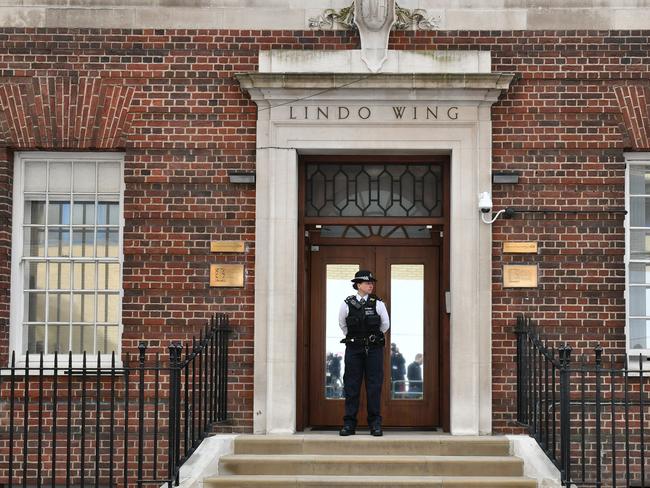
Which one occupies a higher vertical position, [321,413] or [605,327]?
[605,327]

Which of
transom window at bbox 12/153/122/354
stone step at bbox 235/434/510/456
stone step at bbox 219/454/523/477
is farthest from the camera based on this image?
transom window at bbox 12/153/122/354

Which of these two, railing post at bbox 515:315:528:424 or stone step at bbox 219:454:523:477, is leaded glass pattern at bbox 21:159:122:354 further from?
railing post at bbox 515:315:528:424

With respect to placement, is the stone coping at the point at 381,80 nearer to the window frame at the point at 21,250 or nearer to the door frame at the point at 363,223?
the door frame at the point at 363,223

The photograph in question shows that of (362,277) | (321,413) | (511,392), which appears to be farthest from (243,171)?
(511,392)

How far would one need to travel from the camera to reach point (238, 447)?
34.2 feet

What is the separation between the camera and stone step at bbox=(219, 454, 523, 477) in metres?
9.93

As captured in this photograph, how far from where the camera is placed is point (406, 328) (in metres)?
11.8

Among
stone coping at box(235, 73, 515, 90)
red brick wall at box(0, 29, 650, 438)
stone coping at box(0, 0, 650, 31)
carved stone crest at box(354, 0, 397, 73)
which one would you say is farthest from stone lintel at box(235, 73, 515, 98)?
stone coping at box(0, 0, 650, 31)

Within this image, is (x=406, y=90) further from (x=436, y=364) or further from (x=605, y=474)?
(x=605, y=474)

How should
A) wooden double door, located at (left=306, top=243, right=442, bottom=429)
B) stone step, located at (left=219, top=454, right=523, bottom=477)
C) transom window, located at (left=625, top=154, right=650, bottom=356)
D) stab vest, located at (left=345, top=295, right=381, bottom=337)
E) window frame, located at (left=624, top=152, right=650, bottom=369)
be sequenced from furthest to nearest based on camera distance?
wooden double door, located at (left=306, top=243, right=442, bottom=429)
transom window, located at (left=625, top=154, right=650, bottom=356)
window frame, located at (left=624, top=152, right=650, bottom=369)
stab vest, located at (left=345, top=295, right=381, bottom=337)
stone step, located at (left=219, top=454, right=523, bottom=477)

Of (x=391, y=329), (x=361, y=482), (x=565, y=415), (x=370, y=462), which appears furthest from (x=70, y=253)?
(x=565, y=415)

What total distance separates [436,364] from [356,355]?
133cm

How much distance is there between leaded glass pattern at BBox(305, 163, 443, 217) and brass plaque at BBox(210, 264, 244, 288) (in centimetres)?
104

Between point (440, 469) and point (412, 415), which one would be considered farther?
point (412, 415)
